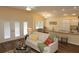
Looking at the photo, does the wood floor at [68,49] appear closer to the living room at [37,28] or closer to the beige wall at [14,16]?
the living room at [37,28]

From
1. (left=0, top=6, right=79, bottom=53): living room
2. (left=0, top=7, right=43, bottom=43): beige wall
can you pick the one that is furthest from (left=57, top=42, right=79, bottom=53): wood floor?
(left=0, top=7, right=43, bottom=43): beige wall

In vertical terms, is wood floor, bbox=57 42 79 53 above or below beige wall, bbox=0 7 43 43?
below

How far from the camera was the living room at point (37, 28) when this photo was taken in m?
4.26

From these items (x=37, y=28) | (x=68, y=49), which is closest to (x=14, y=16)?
(x=37, y=28)

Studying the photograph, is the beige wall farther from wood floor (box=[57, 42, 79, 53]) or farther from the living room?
wood floor (box=[57, 42, 79, 53])

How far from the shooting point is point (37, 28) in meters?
7.75

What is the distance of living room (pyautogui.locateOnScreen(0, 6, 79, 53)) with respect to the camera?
14.0 feet

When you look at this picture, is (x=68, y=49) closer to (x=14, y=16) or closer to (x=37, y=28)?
(x=37, y=28)

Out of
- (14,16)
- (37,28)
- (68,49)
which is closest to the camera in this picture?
(68,49)

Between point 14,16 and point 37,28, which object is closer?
point 14,16
